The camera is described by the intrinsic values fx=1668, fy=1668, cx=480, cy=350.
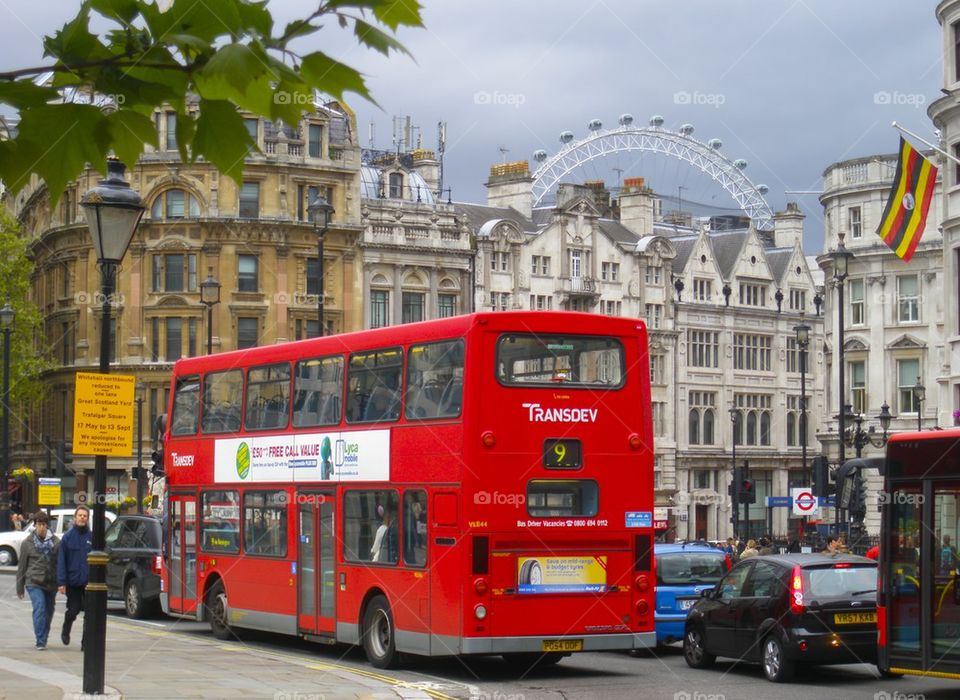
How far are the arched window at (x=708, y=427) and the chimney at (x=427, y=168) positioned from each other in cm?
1955

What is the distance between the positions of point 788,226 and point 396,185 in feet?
97.9

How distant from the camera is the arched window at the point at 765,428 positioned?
303 feet

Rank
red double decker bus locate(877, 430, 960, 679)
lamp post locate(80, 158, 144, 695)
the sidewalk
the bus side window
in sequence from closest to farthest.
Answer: lamp post locate(80, 158, 144, 695)
the sidewalk
red double decker bus locate(877, 430, 960, 679)
the bus side window

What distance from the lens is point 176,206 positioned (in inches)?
2840

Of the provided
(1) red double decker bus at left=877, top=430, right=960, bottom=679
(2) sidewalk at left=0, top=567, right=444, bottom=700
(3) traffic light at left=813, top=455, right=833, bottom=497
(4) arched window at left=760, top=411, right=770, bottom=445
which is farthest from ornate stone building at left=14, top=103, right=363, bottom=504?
(1) red double decker bus at left=877, top=430, right=960, bottom=679

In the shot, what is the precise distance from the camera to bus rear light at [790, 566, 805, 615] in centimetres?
1889

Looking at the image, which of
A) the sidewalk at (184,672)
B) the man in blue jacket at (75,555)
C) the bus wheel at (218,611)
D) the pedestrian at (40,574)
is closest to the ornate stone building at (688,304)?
the bus wheel at (218,611)

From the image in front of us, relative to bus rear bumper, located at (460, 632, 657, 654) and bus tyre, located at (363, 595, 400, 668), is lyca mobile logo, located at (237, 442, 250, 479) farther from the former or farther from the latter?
bus rear bumper, located at (460, 632, 657, 654)

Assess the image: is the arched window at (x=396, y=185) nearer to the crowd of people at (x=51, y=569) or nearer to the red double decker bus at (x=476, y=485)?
the red double decker bus at (x=476, y=485)

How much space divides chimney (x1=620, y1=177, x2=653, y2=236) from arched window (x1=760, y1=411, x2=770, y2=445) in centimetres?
1258

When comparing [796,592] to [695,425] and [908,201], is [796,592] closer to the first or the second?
[908,201]

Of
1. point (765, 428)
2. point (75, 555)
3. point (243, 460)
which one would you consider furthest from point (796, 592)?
point (765, 428)

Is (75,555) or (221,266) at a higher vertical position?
(221,266)

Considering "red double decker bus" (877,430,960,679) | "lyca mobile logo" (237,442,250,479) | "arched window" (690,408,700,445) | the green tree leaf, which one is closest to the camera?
the green tree leaf
